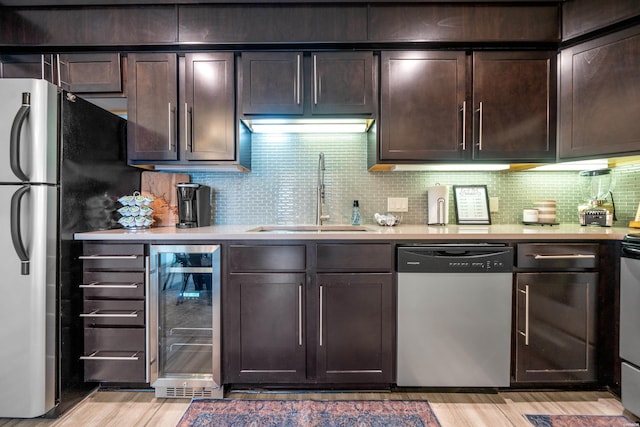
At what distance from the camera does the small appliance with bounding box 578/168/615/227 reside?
2043 mm

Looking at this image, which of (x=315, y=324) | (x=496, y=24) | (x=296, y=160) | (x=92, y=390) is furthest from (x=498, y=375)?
(x=92, y=390)

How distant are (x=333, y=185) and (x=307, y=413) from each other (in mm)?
1484

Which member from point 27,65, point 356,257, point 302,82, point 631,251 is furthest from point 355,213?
point 27,65

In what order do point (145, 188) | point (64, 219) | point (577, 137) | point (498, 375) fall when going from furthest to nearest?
point (145, 188) → point (577, 137) → point (498, 375) → point (64, 219)

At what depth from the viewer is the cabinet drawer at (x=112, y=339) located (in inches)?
65.9

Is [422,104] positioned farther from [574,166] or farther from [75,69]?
[75,69]

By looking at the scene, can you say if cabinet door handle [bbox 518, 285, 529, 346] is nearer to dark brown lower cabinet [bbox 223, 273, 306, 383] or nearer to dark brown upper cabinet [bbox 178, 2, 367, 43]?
dark brown lower cabinet [bbox 223, 273, 306, 383]

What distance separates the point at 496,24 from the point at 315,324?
6.99 ft

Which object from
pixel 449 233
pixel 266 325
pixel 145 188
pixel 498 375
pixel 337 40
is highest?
pixel 337 40

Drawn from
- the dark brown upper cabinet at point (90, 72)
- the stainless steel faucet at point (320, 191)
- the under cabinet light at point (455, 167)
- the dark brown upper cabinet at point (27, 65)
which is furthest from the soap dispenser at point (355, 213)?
the dark brown upper cabinet at point (27, 65)

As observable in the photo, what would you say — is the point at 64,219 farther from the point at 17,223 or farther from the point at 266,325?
the point at 266,325

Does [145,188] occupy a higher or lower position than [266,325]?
higher

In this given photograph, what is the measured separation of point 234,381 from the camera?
169cm

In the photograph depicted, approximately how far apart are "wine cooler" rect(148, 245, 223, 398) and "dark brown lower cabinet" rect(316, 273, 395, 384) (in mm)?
590
